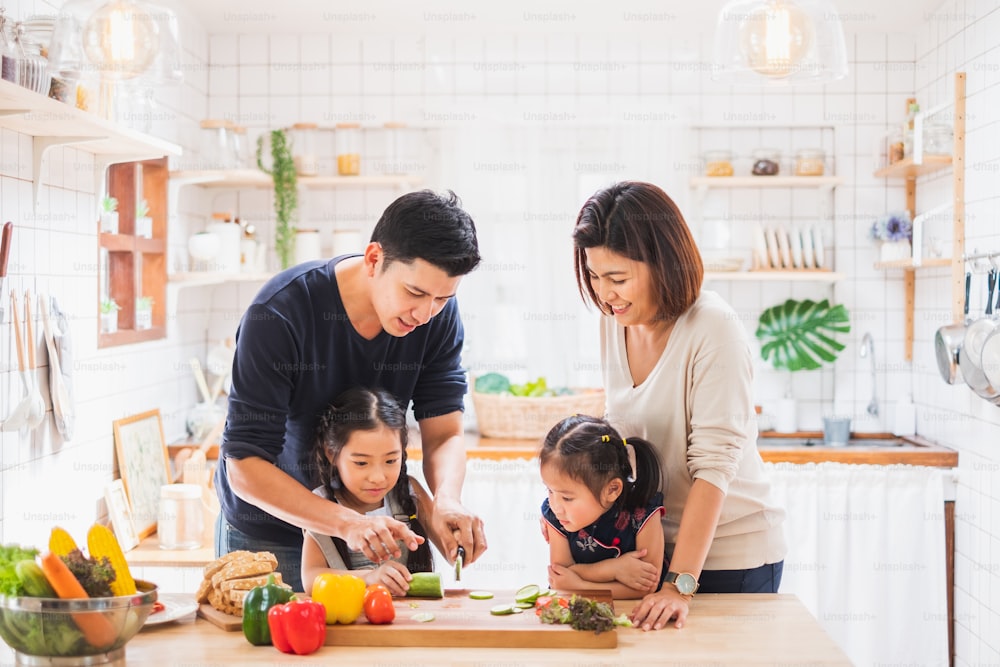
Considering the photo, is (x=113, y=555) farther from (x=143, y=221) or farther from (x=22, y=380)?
(x=143, y=221)

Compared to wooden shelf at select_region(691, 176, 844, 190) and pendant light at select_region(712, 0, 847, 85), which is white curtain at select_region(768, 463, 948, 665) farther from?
pendant light at select_region(712, 0, 847, 85)

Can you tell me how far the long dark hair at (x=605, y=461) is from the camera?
6.31 ft

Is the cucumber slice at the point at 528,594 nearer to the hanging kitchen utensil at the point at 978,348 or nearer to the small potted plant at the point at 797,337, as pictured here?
the hanging kitchen utensil at the point at 978,348

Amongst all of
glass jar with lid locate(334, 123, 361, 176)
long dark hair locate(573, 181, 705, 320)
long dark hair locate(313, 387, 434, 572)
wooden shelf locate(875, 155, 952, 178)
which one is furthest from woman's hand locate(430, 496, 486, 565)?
wooden shelf locate(875, 155, 952, 178)

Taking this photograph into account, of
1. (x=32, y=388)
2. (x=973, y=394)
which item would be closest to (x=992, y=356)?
(x=973, y=394)

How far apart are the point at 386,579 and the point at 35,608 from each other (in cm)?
62

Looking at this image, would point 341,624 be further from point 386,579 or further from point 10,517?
point 10,517

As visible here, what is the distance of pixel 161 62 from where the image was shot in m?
2.33

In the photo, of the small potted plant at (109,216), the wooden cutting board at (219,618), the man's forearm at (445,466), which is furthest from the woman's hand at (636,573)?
the small potted plant at (109,216)

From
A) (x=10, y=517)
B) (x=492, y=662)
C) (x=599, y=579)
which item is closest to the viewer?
(x=492, y=662)

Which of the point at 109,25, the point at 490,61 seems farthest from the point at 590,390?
the point at 109,25

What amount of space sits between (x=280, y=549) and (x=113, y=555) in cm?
58

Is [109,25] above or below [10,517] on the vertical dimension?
above

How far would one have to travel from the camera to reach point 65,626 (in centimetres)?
143
